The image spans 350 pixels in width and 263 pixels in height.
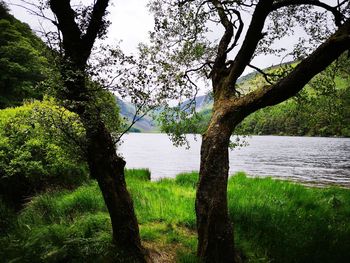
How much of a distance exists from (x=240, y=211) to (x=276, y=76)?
4503mm

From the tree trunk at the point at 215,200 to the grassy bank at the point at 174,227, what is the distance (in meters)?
0.60

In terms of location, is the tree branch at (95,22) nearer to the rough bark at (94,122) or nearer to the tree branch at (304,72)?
the rough bark at (94,122)

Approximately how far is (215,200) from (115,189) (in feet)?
7.97

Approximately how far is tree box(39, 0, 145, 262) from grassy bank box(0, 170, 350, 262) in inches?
25.9

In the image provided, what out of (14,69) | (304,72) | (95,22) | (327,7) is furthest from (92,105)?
(14,69)

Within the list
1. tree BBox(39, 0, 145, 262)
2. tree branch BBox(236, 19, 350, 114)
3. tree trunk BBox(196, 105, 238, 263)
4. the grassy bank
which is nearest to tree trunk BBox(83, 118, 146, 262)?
tree BBox(39, 0, 145, 262)

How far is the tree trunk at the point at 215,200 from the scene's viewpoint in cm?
761

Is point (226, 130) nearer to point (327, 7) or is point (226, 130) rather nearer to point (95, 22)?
point (95, 22)

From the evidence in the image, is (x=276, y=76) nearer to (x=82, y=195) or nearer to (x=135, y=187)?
(x=135, y=187)

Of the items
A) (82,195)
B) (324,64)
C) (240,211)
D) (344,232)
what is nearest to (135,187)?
(82,195)

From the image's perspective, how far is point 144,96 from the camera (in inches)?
274

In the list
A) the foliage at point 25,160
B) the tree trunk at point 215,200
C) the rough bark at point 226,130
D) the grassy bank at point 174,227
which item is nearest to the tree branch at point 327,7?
the rough bark at point 226,130

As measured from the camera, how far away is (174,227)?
9.51 meters

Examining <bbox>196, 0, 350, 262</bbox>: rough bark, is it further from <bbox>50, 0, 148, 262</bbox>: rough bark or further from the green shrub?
the green shrub
